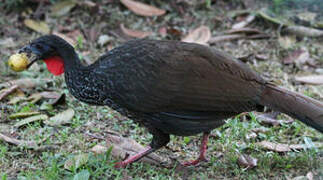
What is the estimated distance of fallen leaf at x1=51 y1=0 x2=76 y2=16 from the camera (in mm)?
6805

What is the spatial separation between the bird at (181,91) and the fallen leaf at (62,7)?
10.1ft

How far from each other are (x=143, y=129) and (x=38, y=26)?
108 inches

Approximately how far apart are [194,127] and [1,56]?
3198 millimetres

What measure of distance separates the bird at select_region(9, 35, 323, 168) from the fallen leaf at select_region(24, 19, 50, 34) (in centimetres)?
280

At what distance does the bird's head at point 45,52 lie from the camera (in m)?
4.11

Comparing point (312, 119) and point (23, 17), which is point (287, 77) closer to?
point (312, 119)

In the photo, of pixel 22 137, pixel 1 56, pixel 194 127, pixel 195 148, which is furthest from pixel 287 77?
pixel 1 56

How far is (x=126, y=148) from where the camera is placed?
4.18 meters

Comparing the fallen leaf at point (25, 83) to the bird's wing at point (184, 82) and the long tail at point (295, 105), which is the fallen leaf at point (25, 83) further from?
the long tail at point (295, 105)

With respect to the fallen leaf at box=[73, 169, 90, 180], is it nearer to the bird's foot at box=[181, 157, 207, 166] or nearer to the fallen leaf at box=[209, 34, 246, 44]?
the bird's foot at box=[181, 157, 207, 166]

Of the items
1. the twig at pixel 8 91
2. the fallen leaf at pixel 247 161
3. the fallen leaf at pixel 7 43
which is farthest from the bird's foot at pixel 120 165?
the fallen leaf at pixel 7 43

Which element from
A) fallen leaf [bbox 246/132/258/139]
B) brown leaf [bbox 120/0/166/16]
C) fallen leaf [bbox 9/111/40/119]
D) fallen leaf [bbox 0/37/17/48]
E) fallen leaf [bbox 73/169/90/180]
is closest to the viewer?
fallen leaf [bbox 73/169/90/180]

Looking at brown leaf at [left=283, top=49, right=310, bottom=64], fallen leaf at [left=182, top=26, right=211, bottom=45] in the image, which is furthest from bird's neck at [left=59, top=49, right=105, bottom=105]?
brown leaf at [left=283, top=49, right=310, bottom=64]

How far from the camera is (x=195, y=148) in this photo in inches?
172
